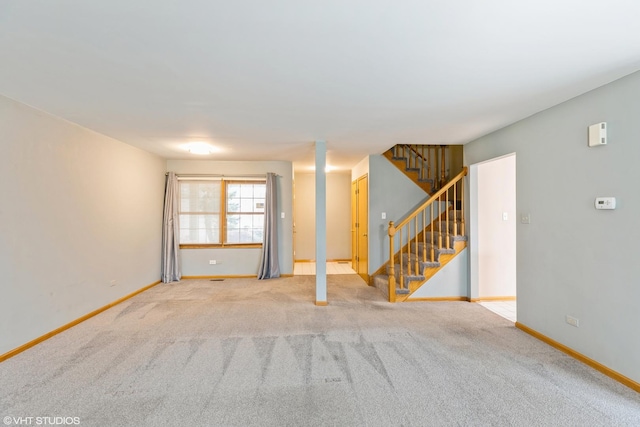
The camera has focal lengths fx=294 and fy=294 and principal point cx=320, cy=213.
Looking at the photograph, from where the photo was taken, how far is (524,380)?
7.98 ft

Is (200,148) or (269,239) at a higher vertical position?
(200,148)

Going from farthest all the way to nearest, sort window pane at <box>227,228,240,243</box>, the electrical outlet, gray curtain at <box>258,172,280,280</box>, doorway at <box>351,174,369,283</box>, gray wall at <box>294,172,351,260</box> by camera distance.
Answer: gray wall at <box>294,172,351,260</box>, window pane at <box>227,228,240,243</box>, gray curtain at <box>258,172,280,280</box>, doorway at <box>351,174,369,283</box>, the electrical outlet

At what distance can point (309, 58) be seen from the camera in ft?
6.82

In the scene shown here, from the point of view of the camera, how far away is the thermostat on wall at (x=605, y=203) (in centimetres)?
248

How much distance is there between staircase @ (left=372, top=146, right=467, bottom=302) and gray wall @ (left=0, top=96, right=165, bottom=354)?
4.20m

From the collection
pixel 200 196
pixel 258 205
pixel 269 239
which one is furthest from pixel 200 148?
pixel 269 239

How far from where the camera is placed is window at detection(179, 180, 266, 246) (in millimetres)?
6172

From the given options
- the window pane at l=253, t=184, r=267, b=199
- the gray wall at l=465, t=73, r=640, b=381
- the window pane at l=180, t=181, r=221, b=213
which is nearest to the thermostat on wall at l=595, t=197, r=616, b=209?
the gray wall at l=465, t=73, r=640, b=381

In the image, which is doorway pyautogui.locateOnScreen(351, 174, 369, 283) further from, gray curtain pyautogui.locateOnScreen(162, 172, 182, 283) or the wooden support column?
gray curtain pyautogui.locateOnScreen(162, 172, 182, 283)

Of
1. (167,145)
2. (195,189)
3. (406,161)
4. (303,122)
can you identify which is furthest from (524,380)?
(195,189)

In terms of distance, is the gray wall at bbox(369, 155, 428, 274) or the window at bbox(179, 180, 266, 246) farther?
the window at bbox(179, 180, 266, 246)

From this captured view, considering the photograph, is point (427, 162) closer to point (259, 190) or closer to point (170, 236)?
point (259, 190)

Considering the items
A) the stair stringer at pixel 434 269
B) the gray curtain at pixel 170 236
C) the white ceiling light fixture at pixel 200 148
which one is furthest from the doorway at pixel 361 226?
the gray curtain at pixel 170 236

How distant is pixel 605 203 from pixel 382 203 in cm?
333
